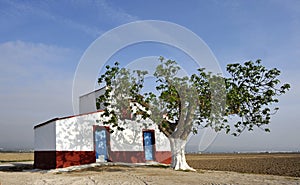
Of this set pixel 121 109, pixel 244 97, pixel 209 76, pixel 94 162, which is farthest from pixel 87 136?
pixel 244 97

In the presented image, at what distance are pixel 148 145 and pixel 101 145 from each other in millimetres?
3949

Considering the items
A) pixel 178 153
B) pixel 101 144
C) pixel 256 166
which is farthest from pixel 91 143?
pixel 256 166

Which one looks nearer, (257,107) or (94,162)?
(257,107)

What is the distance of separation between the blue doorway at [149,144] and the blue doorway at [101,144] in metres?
3.33

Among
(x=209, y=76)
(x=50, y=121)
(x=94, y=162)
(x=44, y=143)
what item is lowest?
(x=94, y=162)

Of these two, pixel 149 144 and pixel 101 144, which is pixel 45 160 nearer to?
pixel 101 144

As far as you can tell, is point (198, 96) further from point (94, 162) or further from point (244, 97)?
point (94, 162)

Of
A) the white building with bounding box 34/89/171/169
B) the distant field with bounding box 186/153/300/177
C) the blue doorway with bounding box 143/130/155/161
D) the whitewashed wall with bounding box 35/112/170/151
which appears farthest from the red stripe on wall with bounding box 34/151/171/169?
the distant field with bounding box 186/153/300/177

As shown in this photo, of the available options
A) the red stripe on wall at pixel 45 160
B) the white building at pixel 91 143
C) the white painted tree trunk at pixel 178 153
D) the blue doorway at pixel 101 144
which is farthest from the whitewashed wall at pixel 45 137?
the white painted tree trunk at pixel 178 153

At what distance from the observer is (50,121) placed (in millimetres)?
19766

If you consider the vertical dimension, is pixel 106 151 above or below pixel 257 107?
below

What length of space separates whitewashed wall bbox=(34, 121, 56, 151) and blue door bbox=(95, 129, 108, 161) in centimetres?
274

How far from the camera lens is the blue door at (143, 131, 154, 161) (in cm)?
2311

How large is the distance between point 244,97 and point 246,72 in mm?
1316
